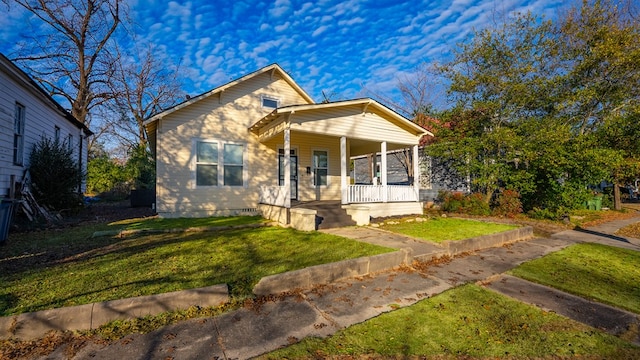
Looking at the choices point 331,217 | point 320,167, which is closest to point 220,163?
point 320,167

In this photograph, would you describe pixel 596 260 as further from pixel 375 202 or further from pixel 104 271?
pixel 104 271

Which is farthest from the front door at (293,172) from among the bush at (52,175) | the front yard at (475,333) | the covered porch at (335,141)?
the front yard at (475,333)

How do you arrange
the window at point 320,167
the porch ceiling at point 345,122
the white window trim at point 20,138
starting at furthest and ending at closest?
the window at point 320,167 → the porch ceiling at point 345,122 → the white window trim at point 20,138

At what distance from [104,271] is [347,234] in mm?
5040

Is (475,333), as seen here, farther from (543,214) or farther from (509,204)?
(543,214)

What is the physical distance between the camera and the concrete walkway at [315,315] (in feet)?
8.05

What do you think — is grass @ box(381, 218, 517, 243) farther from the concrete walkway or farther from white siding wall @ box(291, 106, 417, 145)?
white siding wall @ box(291, 106, 417, 145)

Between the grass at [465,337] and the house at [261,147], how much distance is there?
558 cm

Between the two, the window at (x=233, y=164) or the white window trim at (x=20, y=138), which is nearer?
the white window trim at (x=20, y=138)

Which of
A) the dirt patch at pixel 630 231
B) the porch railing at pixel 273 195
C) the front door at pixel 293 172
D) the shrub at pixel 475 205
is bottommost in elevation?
the dirt patch at pixel 630 231

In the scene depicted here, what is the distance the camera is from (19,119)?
28.4ft

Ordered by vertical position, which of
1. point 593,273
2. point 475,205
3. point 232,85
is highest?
point 232,85

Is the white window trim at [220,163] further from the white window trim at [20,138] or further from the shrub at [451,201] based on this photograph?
the shrub at [451,201]

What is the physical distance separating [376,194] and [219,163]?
5.98 metres
